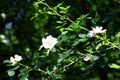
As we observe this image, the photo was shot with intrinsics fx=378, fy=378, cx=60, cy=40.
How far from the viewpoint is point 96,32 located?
2.13 meters

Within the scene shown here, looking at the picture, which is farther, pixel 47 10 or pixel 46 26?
pixel 46 26

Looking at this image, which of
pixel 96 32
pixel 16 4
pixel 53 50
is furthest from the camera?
pixel 16 4

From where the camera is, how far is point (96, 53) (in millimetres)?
2213

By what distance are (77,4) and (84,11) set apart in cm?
61

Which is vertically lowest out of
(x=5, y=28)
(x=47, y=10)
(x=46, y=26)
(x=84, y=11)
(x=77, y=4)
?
(x=47, y=10)

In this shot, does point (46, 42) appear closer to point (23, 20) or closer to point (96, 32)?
point (96, 32)

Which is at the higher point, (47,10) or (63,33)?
(47,10)

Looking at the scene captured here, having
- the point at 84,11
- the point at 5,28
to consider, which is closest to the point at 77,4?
the point at 84,11

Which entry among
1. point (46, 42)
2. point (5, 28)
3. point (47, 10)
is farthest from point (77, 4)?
point (5, 28)

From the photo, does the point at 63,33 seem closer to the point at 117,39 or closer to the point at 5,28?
the point at 117,39

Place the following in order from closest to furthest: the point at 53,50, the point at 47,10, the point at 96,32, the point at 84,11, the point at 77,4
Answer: the point at 96,32, the point at 53,50, the point at 47,10, the point at 84,11, the point at 77,4

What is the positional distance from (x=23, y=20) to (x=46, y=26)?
0.31 metres

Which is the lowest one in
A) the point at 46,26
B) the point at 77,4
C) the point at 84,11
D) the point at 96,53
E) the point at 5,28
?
the point at 96,53

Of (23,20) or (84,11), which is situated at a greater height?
(23,20)
